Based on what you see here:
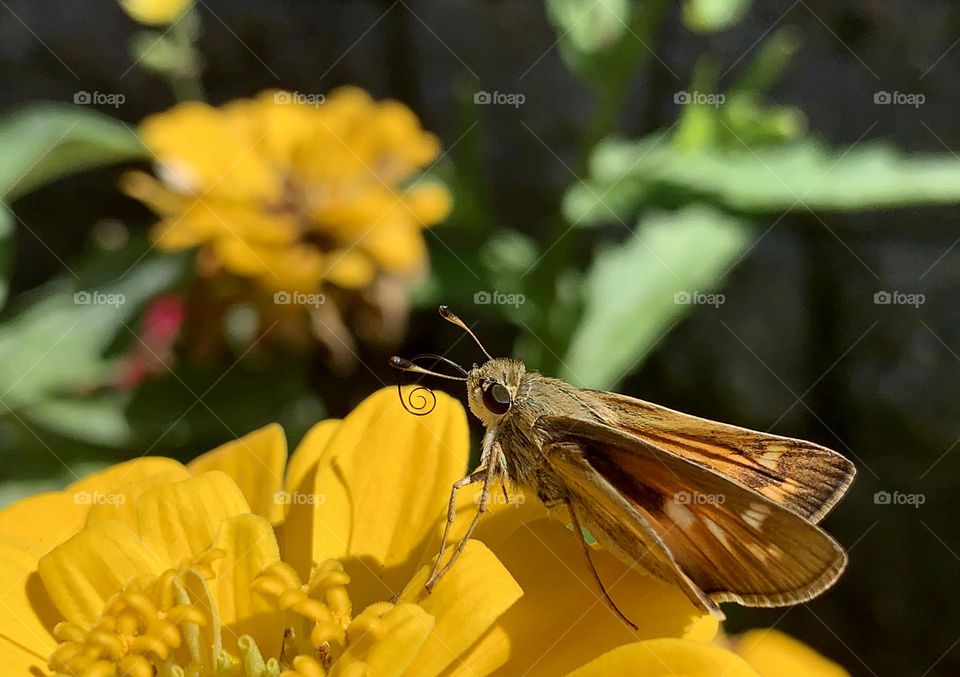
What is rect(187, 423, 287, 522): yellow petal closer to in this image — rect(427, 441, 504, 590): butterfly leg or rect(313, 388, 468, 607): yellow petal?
rect(313, 388, 468, 607): yellow petal

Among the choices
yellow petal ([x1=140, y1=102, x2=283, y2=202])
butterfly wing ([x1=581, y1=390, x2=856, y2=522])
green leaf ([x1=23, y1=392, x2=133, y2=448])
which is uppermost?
yellow petal ([x1=140, y1=102, x2=283, y2=202])

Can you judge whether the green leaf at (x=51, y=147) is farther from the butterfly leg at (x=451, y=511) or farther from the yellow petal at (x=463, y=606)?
the yellow petal at (x=463, y=606)

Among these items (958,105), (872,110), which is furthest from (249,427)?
(958,105)

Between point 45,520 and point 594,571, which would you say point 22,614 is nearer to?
point 45,520

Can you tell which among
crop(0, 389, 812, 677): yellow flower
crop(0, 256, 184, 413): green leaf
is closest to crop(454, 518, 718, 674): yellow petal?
crop(0, 389, 812, 677): yellow flower

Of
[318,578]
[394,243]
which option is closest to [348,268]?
[394,243]

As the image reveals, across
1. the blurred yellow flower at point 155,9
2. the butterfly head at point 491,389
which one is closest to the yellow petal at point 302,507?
the butterfly head at point 491,389

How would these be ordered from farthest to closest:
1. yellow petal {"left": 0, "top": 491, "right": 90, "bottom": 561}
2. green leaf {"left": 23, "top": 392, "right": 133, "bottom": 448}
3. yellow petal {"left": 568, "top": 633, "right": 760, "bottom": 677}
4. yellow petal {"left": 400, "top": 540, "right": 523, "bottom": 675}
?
green leaf {"left": 23, "top": 392, "right": 133, "bottom": 448}, yellow petal {"left": 0, "top": 491, "right": 90, "bottom": 561}, yellow petal {"left": 400, "top": 540, "right": 523, "bottom": 675}, yellow petal {"left": 568, "top": 633, "right": 760, "bottom": 677}

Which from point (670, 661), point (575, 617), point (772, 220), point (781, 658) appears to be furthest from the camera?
point (772, 220)
